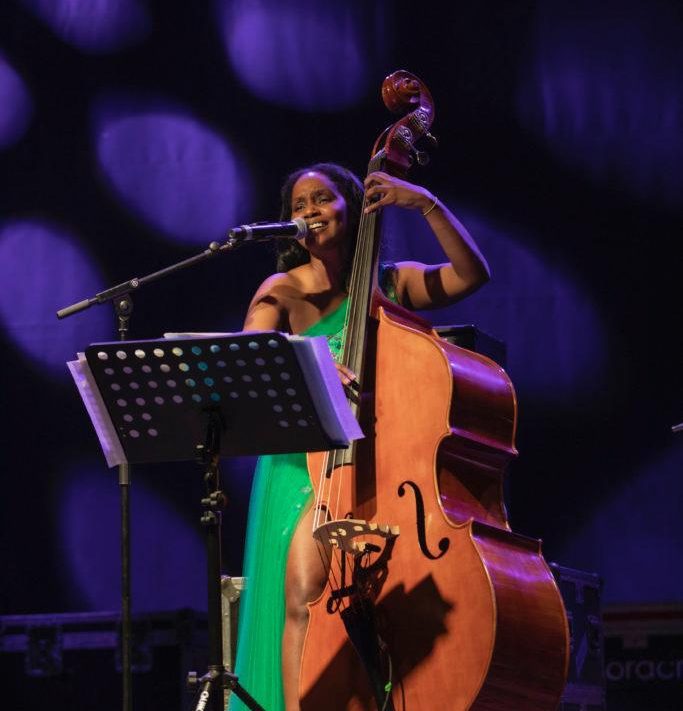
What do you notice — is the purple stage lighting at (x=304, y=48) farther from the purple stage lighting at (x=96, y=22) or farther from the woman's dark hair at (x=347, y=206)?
the woman's dark hair at (x=347, y=206)

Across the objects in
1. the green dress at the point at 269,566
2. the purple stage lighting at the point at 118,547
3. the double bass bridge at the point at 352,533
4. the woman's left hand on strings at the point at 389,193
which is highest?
the woman's left hand on strings at the point at 389,193

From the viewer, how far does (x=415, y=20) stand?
5074 mm

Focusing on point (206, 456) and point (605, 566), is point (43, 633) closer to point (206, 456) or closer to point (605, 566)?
point (605, 566)

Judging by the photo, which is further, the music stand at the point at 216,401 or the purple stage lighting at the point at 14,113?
the purple stage lighting at the point at 14,113

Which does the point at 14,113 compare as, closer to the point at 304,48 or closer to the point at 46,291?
the point at 46,291

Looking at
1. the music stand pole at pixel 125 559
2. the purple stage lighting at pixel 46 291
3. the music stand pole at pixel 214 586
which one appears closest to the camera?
the music stand pole at pixel 214 586

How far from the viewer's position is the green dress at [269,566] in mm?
2953

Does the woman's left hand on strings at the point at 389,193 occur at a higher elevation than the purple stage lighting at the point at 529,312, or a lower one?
higher

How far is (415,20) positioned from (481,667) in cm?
325

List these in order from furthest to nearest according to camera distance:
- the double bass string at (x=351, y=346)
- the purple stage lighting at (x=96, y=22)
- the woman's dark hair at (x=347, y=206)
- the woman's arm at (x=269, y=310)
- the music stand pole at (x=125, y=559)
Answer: the purple stage lighting at (x=96, y=22)
the music stand pole at (x=125, y=559)
the woman's dark hair at (x=347, y=206)
the woman's arm at (x=269, y=310)
the double bass string at (x=351, y=346)

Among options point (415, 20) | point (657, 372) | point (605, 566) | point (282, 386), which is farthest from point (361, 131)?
point (282, 386)

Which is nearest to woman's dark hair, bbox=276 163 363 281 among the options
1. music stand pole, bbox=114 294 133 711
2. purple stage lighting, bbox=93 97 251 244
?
music stand pole, bbox=114 294 133 711

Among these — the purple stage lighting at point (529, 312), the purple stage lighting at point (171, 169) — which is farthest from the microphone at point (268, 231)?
the purple stage lighting at point (171, 169)

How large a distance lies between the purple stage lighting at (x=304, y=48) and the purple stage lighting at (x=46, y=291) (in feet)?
3.57
